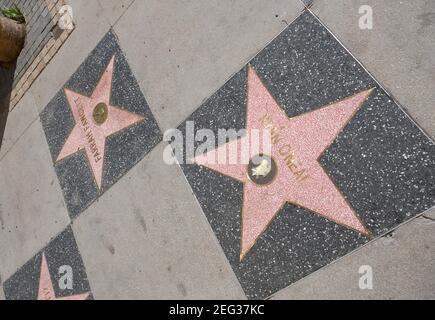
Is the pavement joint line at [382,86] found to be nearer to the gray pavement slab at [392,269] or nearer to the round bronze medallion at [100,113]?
the gray pavement slab at [392,269]

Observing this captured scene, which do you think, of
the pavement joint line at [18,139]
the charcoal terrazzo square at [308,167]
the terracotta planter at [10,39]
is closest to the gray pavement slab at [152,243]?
the charcoal terrazzo square at [308,167]

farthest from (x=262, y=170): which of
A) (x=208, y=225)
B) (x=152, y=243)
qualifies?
(x=152, y=243)

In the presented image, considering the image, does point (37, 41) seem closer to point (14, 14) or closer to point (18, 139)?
point (14, 14)

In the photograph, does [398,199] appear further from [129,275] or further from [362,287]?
[129,275]

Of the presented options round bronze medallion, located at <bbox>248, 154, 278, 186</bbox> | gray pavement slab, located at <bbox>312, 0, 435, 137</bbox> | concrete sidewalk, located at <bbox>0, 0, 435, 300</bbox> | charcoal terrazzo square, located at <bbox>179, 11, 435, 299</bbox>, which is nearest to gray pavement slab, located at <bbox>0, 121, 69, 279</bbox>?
concrete sidewalk, located at <bbox>0, 0, 435, 300</bbox>

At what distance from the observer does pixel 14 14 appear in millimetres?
4848

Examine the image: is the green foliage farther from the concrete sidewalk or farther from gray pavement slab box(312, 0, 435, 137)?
gray pavement slab box(312, 0, 435, 137)

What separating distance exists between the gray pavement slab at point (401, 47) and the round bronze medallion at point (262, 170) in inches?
35.2

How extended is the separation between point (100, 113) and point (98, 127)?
5.4 inches

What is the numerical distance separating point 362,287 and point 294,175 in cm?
81

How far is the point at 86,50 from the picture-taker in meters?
4.14

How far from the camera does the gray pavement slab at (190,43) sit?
3051 millimetres

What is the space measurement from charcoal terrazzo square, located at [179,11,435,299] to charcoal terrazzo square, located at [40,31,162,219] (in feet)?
2.42
